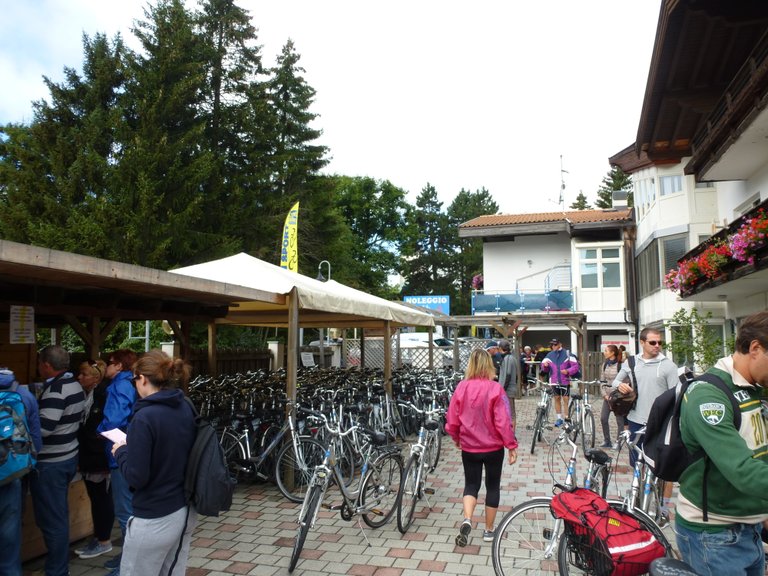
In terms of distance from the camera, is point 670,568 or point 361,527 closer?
point 670,568

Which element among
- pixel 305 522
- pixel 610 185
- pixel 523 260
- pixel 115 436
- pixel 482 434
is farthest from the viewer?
pixel 610 185

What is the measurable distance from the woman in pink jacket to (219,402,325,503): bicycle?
209cm

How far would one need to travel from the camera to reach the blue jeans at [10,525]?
3.73 m

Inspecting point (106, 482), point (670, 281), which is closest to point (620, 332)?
point (670, 281)

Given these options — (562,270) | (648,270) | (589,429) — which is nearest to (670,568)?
(589,429)

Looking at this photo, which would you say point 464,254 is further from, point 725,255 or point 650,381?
point 650,381

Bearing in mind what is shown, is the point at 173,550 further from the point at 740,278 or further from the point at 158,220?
the point at 158,220

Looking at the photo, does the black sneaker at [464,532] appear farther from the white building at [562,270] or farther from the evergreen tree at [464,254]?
the evergreen tree at [464,254]

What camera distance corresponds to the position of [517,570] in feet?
13.4

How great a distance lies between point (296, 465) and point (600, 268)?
21.9 meters

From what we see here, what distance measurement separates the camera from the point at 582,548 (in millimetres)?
3025

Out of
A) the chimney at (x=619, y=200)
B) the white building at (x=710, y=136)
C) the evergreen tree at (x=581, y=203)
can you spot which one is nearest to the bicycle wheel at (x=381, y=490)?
the white building at (x=710, y=136)

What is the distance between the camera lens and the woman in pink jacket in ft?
16.6

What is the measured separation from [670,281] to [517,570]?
12194 mm
